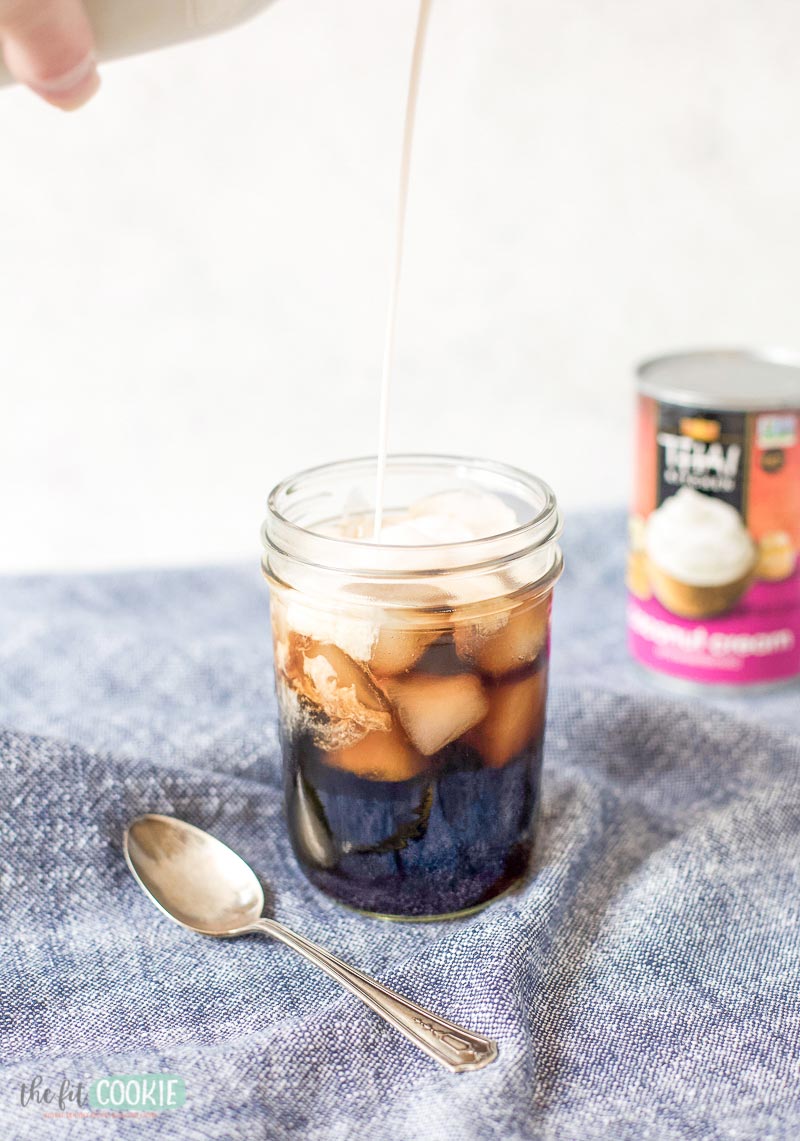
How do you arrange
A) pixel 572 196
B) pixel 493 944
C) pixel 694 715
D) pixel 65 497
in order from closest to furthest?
pixel 493 944, pixel 694 715, pixel 572 196, pixel 65 497

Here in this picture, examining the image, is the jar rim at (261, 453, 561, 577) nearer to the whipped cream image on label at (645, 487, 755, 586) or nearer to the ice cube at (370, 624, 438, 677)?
the ice cube at (370, 624, 438, 677)

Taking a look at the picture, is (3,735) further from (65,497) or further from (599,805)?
(65,497)

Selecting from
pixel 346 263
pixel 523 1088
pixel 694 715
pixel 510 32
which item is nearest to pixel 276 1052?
pixel 523 1088

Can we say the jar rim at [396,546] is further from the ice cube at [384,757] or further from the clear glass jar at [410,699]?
the ice cube at [384,757]

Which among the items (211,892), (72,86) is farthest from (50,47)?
(211,892)

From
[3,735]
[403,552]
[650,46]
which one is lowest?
[3,735]

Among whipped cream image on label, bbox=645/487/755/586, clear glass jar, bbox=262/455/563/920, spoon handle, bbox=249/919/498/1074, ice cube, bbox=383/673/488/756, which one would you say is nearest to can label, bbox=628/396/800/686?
whipped cream image on label, bbox=645/487/755/586

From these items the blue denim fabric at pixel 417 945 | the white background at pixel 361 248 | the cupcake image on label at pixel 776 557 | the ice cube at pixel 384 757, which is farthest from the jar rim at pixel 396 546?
the white background at pixel 361 248

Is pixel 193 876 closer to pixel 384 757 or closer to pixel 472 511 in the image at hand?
pixel 384 757
